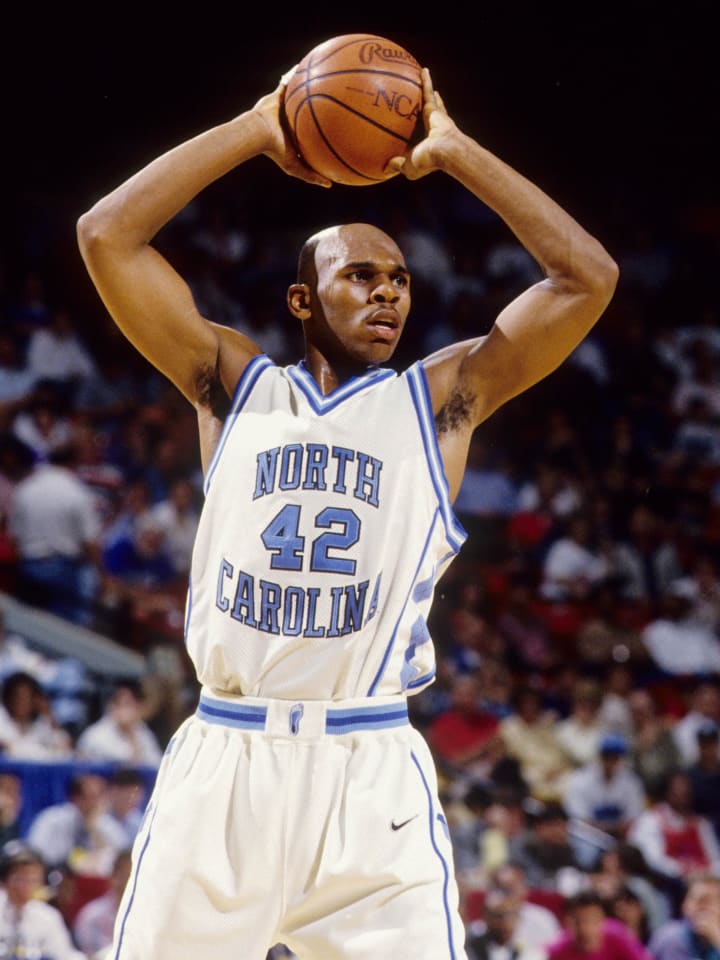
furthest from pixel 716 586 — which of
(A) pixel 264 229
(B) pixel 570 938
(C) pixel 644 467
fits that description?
(A) pixel 264 229

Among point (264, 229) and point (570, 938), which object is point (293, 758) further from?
point (264, 229)

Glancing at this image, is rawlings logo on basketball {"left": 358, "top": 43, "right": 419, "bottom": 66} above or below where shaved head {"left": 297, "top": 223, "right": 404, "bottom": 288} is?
above

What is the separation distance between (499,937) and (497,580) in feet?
11.6

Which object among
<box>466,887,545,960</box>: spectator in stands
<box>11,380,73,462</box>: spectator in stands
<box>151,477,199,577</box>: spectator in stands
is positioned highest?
<box>11,380,73,462</box>: spectator in stands

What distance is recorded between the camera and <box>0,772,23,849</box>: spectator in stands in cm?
610

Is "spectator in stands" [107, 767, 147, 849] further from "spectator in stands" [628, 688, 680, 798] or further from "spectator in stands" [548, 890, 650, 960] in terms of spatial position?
"spectator in stands" [628, 688, 680, 798]

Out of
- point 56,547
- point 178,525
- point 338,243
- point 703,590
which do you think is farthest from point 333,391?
point 703,590

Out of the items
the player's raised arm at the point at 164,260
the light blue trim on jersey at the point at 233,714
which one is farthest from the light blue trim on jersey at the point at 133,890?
Result: the player's raised arm at the point at 164,260

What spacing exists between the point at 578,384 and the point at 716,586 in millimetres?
2314

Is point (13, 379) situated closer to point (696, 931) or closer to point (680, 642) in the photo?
point (680, 642)

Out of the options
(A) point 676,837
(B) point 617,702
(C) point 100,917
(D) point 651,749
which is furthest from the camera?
(B) point 617,702

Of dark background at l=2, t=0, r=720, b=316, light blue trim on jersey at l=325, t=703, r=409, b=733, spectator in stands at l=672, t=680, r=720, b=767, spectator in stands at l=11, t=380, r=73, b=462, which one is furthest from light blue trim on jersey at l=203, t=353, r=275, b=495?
dark background at l=2, t=0, r=720, b=316

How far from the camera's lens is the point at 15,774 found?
20.3 ft

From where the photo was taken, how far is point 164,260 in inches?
122
